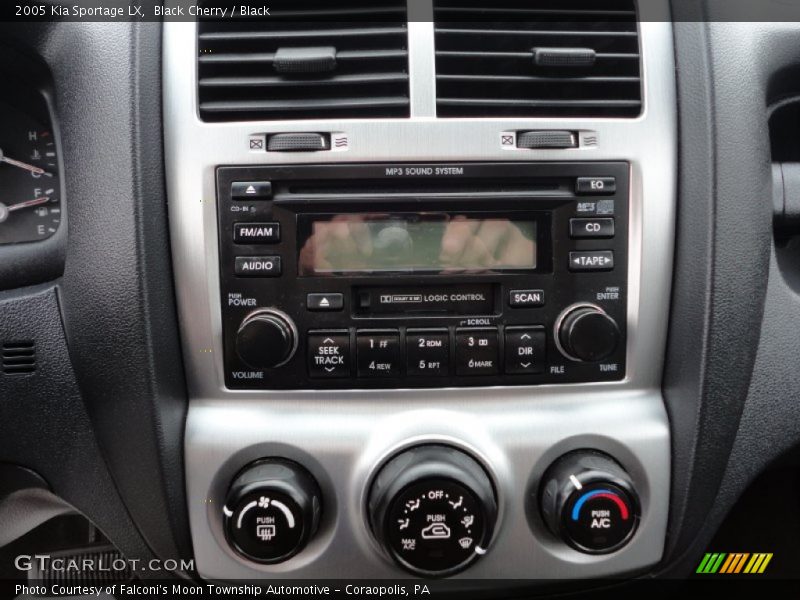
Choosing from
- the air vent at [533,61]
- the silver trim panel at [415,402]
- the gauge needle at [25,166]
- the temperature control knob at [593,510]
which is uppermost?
the air vent at [533,61]

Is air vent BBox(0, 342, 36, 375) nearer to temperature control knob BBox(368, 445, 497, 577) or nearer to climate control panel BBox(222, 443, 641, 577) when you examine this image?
climate control panel BBox(222, 443, 641, 577)

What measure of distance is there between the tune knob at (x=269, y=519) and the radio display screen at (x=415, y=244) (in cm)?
37

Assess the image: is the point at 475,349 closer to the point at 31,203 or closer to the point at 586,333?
the point at 586,333

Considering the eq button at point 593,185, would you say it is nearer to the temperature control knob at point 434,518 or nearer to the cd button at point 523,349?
the cd button at point 523,349

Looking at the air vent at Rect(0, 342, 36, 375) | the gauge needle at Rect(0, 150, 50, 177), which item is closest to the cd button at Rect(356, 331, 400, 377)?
the air vent at Rect(0, 342, 36, 375)

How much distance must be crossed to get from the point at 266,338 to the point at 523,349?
444mm

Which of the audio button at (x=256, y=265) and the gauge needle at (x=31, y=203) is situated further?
the gauge needle at (x=31, y=203)

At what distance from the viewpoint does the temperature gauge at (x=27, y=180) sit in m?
1.33

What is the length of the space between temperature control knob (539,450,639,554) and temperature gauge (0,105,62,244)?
104 centimetres

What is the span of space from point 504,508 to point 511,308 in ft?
1.16

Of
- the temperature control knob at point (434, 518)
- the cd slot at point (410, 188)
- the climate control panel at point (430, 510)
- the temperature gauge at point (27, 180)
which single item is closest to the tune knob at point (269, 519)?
the climate control panel at point (430, 510)

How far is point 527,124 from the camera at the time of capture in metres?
1.22

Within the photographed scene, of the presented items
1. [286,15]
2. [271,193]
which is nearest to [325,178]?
[271,193]

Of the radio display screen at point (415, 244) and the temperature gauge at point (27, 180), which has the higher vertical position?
the temperature gauge at point (27, 180)
